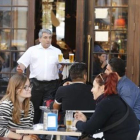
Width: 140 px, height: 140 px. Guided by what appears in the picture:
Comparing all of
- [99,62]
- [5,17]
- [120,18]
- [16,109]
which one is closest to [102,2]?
[120,18]

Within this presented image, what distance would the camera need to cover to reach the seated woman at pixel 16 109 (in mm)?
4219

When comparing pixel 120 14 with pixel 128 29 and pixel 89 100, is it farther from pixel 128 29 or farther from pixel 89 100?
pixel 89 100

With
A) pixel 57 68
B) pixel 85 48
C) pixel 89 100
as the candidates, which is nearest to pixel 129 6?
pixel 85 48

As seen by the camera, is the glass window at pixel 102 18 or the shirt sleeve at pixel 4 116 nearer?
the shirt sleeve at pixel 4 116

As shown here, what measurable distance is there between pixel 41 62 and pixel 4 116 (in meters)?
2.49

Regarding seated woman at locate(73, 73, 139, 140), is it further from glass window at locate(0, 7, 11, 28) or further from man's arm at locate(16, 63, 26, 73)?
glass window at locate(0, 7, 11, 28)

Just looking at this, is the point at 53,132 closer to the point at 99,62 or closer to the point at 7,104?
A: the point at 7,104

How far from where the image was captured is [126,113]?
3895 millimetres

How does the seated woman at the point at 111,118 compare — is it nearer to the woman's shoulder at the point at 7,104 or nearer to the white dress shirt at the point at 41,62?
the woman's shoulder at the point at 7,104

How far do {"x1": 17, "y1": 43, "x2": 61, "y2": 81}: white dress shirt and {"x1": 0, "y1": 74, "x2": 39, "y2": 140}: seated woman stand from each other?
2146mm

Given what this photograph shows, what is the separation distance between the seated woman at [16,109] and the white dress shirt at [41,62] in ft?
7.04

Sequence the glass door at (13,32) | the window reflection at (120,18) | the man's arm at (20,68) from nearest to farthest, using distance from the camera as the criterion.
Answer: the man's arm at (20,68), the window reflection at (120,18), the glass door at (13,32)

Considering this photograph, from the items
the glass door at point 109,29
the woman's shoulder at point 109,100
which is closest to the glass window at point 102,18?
the glass door at point 109,29

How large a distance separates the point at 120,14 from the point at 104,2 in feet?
1.10
